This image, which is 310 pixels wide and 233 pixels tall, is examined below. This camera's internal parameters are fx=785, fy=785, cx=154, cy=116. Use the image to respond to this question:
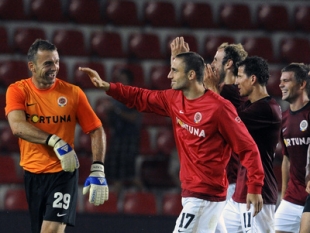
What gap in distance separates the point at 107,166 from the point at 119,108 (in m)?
0.77

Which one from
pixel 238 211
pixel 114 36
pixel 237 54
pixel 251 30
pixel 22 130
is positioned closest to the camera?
pixel 22 130

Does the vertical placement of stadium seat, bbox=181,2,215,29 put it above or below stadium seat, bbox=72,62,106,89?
above

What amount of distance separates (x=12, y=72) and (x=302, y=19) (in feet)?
15.4

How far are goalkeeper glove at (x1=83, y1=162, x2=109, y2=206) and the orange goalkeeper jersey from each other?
0.26m

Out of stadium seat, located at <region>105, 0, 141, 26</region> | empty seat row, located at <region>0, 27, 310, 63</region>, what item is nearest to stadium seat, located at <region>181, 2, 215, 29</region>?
empty seat row, located at <region>0, 27, 310, 63</region>

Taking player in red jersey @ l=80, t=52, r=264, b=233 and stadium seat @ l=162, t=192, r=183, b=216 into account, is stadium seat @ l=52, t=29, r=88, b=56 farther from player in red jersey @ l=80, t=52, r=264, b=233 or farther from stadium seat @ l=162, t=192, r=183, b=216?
player in red jersey @ l=80, t=52, r=264, b=233

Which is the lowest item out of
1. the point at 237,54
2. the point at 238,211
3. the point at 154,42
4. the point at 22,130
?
the point at 238,211

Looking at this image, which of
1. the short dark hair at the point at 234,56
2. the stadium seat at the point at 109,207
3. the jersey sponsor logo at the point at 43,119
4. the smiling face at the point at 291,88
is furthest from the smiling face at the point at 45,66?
the stadium seat at the point at 109,207

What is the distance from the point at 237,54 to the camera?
7133mm

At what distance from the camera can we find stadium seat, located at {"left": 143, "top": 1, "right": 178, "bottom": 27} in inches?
474

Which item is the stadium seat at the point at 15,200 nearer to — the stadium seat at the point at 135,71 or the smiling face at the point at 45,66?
the stadium seat at the point at 135,71

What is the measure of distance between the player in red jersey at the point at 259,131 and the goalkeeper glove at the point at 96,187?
4.01 feet

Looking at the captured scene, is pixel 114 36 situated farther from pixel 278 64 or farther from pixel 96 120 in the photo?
pixel 96 120

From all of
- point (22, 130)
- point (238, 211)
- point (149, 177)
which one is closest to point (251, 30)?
point (149, 177)
